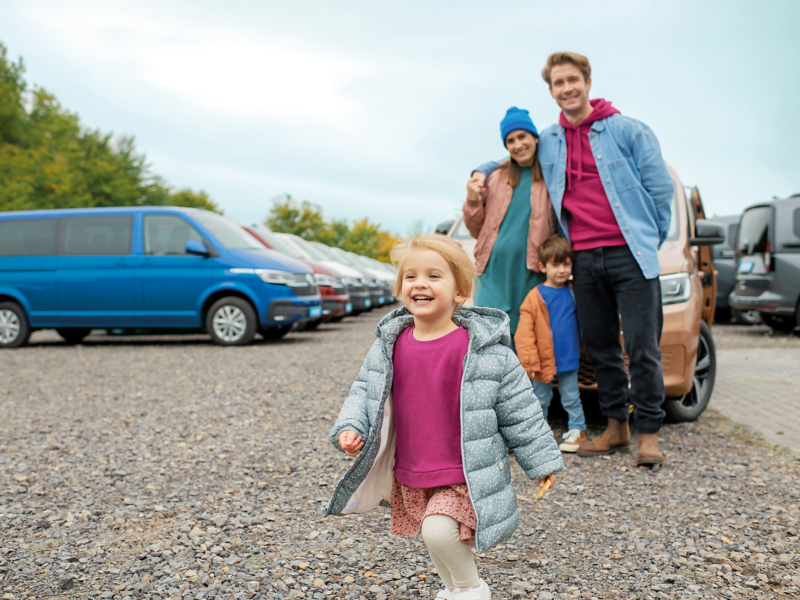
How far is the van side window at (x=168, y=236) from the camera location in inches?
386

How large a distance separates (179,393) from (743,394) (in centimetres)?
489

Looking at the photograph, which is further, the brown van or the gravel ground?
the brown van

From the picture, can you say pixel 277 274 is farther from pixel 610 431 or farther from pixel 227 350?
pixel 610 431

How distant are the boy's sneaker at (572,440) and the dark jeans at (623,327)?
253 mm

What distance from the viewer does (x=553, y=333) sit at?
405cm

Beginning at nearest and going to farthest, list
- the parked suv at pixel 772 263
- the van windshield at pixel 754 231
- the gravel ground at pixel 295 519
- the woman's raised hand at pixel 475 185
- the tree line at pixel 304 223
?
the gravel ground at pixel 295 519, the woman's raised hand at pixel 475 185, the parked suv at pixel 772 263, the van windshield at pixel 754 231, the tree line at pixel 304 223

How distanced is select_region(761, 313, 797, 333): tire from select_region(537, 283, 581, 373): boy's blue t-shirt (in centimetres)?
893

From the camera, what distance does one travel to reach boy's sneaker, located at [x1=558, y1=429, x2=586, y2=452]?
4.09 metres

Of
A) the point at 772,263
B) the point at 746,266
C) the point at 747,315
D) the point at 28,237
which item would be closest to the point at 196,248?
the point at 28,237

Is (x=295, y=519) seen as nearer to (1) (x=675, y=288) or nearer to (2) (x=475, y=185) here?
(2) (x=475, y=185)

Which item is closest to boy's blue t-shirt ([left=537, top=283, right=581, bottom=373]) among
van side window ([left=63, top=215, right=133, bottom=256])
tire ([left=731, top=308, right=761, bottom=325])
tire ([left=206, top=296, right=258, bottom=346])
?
tire ([left=206, top=296, right=258, bottom=346])

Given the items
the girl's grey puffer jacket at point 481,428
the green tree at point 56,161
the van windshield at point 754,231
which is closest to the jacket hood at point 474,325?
the girl's grey puffer jacket at point 481,428

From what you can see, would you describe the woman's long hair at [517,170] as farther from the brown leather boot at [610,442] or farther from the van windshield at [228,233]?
the van windshield at [228,233]

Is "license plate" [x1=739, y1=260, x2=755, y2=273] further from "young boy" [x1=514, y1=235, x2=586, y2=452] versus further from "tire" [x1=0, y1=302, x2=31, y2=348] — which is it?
"tire" [x1=0, y1=302, x2=31, y2=348]
